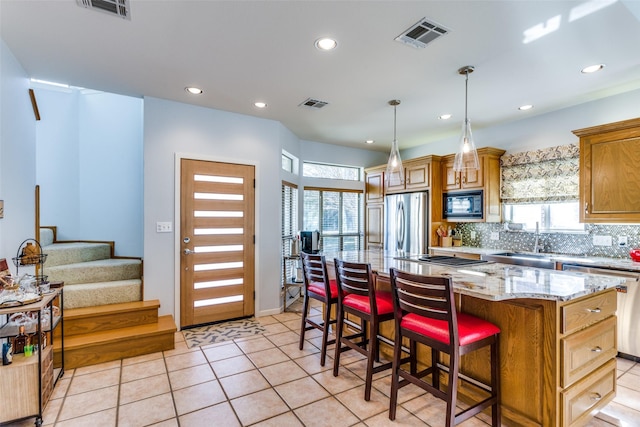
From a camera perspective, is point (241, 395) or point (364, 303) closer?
point (241, 395)

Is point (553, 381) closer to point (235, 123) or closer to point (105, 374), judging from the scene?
point (105, 374)

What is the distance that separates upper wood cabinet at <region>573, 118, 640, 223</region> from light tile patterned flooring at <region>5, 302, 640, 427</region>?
140 centimetres

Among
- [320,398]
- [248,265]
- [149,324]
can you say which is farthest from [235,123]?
[320,398]

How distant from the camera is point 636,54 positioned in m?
2.51

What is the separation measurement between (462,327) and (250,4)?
7.64ft

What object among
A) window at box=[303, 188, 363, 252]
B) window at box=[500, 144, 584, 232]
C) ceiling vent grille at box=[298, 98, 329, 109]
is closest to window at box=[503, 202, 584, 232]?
window at box=[500, 144, 584, 232]

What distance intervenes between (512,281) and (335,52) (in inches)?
82.1

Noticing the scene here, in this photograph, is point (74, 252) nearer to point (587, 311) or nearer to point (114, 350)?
point (114, 350)

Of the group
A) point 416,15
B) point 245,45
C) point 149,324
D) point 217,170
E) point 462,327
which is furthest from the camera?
point 217,170

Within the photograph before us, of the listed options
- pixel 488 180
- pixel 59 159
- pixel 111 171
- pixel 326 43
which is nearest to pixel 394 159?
pixel 326 43

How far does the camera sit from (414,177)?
4.93 meters

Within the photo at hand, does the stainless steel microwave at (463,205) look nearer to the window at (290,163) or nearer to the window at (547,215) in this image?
the window at (547,215)

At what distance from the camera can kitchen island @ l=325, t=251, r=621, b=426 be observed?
165 centimetres

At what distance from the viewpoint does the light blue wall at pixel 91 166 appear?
4.02m
